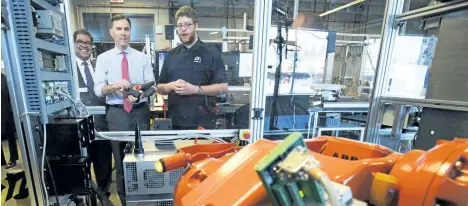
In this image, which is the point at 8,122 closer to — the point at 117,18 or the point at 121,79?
the point at 121,79

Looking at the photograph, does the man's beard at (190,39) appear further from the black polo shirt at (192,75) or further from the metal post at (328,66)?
the metal post at (328,66)

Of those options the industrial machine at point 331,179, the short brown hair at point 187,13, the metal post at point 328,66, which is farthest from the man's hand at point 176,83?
the metal post at point 328,66

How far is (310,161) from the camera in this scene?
0.43m

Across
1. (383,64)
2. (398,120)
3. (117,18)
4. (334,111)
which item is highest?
(117,18)

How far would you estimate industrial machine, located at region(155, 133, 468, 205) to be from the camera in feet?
1.44

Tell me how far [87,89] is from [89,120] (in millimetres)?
532

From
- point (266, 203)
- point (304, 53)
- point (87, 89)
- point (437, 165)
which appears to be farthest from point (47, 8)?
point (304, 53)

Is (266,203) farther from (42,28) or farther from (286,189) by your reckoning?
(42,28)

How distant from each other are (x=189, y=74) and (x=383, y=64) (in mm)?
1591

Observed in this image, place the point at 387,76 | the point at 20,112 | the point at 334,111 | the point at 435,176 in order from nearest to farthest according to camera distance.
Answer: the point at 435,176 < the point at 20,112 < the point at 387,76 < the point at 334,111

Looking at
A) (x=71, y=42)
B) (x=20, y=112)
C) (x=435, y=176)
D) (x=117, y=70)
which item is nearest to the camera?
(x=435, y=176)

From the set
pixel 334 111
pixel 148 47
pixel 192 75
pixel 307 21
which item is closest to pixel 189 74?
pixel 192 75

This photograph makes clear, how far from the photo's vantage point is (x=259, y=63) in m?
1.75

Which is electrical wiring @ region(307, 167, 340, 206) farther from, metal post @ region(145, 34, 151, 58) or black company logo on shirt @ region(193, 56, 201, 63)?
metal post @ region(145, 34, 151, 58)
